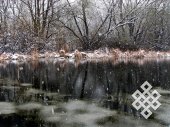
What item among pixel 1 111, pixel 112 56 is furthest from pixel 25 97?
pixel 112 56

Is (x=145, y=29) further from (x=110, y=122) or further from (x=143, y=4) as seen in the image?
(x=110, y=122)

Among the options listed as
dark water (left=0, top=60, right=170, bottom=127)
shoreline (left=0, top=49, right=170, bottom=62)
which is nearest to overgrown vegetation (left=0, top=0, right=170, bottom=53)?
shoreline (left=0, top=49, right=170, bottom=62)

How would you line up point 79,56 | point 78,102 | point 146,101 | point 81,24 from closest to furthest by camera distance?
point 146,101 → point 78,102 → point 79,56 → point 81,24

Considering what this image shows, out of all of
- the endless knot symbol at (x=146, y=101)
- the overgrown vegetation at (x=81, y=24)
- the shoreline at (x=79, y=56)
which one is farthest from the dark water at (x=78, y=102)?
the overgrown vegetation at (x=81, y=24)

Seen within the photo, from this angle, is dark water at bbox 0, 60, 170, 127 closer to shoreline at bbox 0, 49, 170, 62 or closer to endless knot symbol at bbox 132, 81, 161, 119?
endless knot symbol at bbox 132, 81, 161, 119

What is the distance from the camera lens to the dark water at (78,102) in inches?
208

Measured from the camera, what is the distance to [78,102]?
22.4ft

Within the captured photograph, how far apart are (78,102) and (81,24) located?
984 inches

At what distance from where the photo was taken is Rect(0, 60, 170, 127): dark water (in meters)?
5.28

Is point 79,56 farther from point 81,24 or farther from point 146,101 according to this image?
point 146,101

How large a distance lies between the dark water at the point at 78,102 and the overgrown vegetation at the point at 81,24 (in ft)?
46.5

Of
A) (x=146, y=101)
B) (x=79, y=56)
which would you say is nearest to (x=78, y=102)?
(x=146, y=101)

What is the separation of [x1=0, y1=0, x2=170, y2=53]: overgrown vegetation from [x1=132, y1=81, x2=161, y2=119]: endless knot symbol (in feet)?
55.2

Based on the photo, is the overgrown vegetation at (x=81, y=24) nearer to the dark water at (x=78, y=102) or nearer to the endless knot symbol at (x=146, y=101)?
the dark water at (x=78, y=102)
